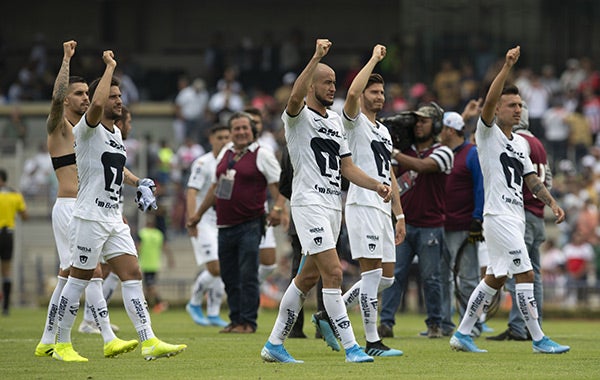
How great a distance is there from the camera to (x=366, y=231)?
1270 cm

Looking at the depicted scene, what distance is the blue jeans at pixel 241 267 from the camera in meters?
16.6

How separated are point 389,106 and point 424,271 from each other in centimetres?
1731

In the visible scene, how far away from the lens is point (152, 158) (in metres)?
30.4

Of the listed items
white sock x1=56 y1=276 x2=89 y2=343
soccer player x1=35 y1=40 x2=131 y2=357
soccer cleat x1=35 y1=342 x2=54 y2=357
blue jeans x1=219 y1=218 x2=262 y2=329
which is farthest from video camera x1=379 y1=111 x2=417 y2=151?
soccer cleat x1=35 y1=342 x2=54 y2=357

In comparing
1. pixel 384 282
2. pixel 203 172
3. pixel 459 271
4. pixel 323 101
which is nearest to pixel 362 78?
pixel 323 101

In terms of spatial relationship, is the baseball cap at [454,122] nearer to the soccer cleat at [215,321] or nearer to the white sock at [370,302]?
the white sock at [370,302]

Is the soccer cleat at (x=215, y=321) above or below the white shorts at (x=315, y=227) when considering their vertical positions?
below

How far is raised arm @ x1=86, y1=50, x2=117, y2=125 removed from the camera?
11.6m

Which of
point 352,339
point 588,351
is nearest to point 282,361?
point 352,339

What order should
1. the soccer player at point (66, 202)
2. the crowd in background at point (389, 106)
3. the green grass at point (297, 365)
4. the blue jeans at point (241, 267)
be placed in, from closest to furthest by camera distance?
the green grass at point (297, 365) < the soccer player at point (66, 202) < the blue jeans at point (241, 267) < the crowd in background at point (389, 106)

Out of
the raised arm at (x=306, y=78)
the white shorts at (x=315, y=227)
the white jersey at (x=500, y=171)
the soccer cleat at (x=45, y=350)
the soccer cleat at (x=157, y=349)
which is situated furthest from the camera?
the white jersey at (x=500, y=171)

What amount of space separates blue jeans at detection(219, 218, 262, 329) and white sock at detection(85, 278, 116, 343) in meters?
3.75

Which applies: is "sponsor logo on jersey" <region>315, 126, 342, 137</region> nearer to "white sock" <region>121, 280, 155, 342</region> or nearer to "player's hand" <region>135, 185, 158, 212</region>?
"player's hand" <region>135, 185, 158, 212</region>

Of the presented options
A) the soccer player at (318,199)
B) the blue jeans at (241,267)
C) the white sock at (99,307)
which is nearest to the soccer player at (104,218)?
the white sock at (99,307)
